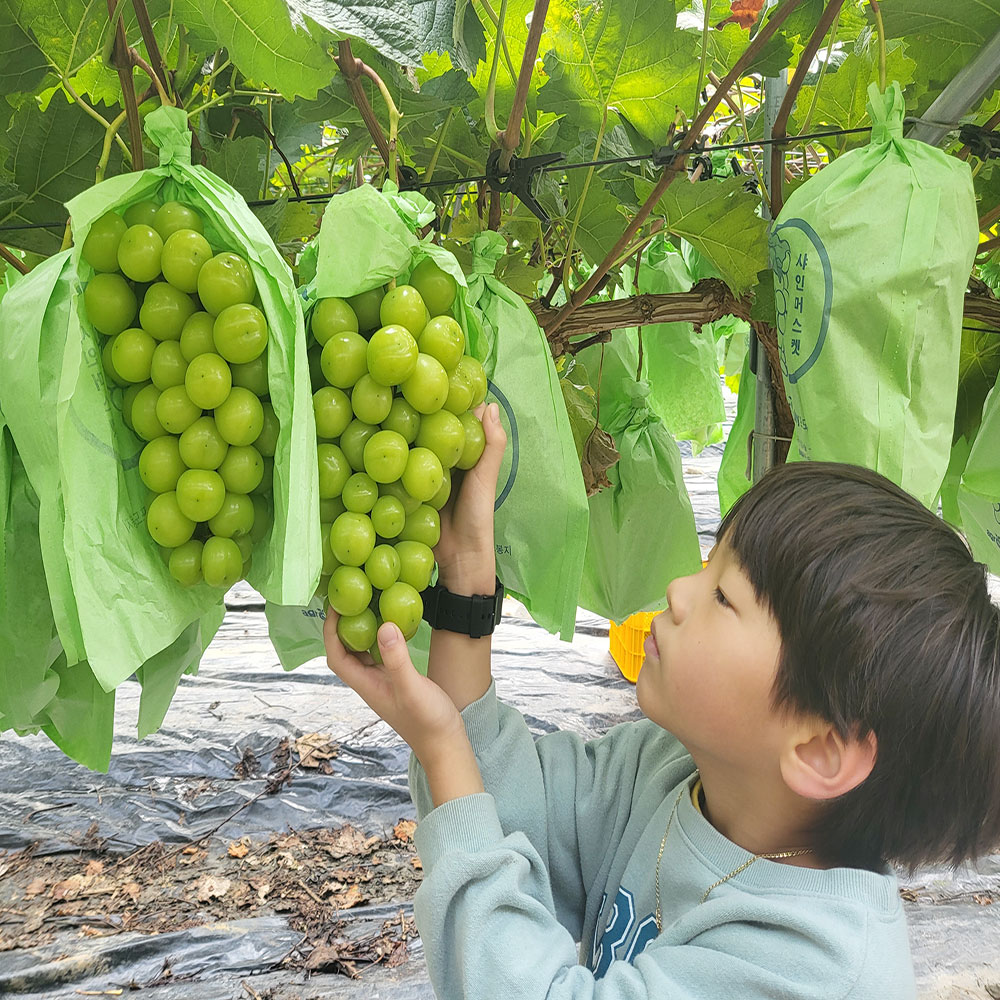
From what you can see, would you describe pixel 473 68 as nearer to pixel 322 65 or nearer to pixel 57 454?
pixel 322 65

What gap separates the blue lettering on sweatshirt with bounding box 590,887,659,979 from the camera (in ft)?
2.58

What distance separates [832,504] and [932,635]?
0.40ft

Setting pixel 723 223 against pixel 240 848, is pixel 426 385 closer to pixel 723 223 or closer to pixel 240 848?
pixel 723 223

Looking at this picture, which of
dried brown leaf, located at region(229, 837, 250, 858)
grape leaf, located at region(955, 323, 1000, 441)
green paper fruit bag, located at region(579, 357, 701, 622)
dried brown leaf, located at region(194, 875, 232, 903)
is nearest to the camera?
grape leaf, located at region(955, 323, 1000, 441)

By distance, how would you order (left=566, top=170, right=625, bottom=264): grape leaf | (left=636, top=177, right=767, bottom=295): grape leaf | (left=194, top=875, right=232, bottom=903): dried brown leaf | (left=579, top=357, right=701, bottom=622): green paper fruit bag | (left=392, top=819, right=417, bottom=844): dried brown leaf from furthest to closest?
(left=392, top=819, right=417, bottom=844): dried brown leaf < (left=194, top=875, right=232, bottom=903): dried brown leaf < (left=579, top=357, right=701, bottom=622): green paper fruit bag < (left=566, top=170, right=625, bottom=264): grape leaf < (left=636, top=177, right=767, bottom=295): grape leaf

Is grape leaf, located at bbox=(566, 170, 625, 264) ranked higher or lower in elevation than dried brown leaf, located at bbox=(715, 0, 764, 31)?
lower

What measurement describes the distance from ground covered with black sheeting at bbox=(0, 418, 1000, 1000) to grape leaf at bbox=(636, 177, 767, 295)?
105 centimetres

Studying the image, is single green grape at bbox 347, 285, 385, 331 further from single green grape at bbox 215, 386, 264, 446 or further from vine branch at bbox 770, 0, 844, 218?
vine branch at bbox 770, 0, 844, 218

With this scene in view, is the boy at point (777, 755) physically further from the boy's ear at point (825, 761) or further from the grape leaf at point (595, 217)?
the grape leaf at point (595, 217)

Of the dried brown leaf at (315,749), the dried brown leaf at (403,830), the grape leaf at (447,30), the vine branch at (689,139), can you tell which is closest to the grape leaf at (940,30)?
the vine branch at (689,139)

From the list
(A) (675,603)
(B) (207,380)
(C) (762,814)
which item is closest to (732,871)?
(C) (762,814)

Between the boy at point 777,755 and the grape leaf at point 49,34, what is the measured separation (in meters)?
0.44

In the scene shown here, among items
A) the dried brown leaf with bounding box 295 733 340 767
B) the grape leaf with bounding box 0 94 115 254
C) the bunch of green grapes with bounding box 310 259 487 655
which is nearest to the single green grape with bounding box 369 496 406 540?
the bunch of green grapes with bounding box 310 259 487 655

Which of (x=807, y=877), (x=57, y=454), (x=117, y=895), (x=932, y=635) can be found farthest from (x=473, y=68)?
(x=117, y=895)
